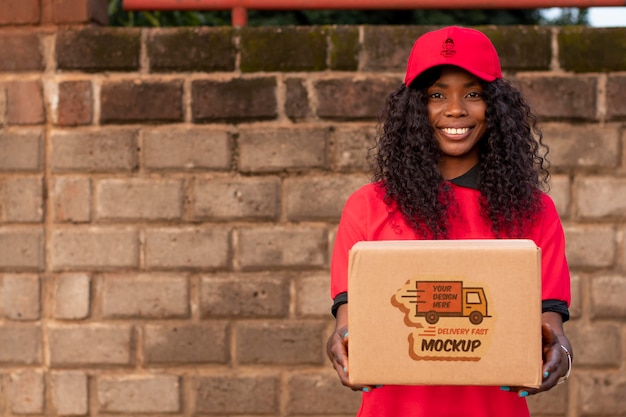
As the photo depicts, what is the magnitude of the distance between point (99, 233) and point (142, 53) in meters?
0.74

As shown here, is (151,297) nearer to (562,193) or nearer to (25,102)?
(25,102)

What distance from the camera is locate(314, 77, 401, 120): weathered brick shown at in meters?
3.42

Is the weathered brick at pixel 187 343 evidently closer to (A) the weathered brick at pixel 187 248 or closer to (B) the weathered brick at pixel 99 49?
(A) the weathered brick at pixel 187 248

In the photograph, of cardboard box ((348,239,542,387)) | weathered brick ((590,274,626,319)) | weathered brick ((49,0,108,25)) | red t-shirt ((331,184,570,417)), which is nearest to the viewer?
cardboard box ((348,239,542,387))

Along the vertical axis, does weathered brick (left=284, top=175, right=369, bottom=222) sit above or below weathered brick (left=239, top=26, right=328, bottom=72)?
below

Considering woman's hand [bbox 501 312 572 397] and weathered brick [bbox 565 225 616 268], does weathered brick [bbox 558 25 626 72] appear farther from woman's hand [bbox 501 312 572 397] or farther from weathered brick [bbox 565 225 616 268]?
woman's hand [bbox 501 312 572 397]

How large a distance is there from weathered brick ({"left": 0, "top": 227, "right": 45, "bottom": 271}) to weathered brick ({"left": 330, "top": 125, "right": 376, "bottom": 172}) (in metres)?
1.22

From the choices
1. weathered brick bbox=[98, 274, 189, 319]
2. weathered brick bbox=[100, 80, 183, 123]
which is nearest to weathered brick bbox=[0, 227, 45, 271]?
weathered brick bbox=[98, 274, 189, 319]

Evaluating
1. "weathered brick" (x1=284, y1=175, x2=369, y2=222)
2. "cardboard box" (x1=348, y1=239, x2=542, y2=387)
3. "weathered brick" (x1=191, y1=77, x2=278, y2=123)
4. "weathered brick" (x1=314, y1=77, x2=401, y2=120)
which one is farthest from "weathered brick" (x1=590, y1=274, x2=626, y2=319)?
"cardboard box" (x1=348, y1=239, x2=542, y2=387)

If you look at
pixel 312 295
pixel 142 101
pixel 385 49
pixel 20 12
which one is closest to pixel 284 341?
pixel 312 295

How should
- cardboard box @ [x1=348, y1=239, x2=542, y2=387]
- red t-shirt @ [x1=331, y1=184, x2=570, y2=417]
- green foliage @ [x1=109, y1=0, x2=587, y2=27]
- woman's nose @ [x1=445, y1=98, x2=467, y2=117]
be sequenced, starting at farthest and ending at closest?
green foliage @ [x1=109, y1=0, x2=587, y2=27]
woman's nose @ [x1=445, y1=98, x2=467, y2=117]
red t-shirt @ [x1=331, y1=184, x2=570, y2=417]
cardboard box @ [x1=348, y1=239, x2=542, y2=387]

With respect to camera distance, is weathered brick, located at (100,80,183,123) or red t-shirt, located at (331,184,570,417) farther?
weathered brick, located at (100,80,183,123)

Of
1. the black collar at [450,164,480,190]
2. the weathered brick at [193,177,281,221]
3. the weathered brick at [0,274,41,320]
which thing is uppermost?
the black collar at [450,164,480,190]

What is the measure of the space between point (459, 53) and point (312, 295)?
1.59 m
